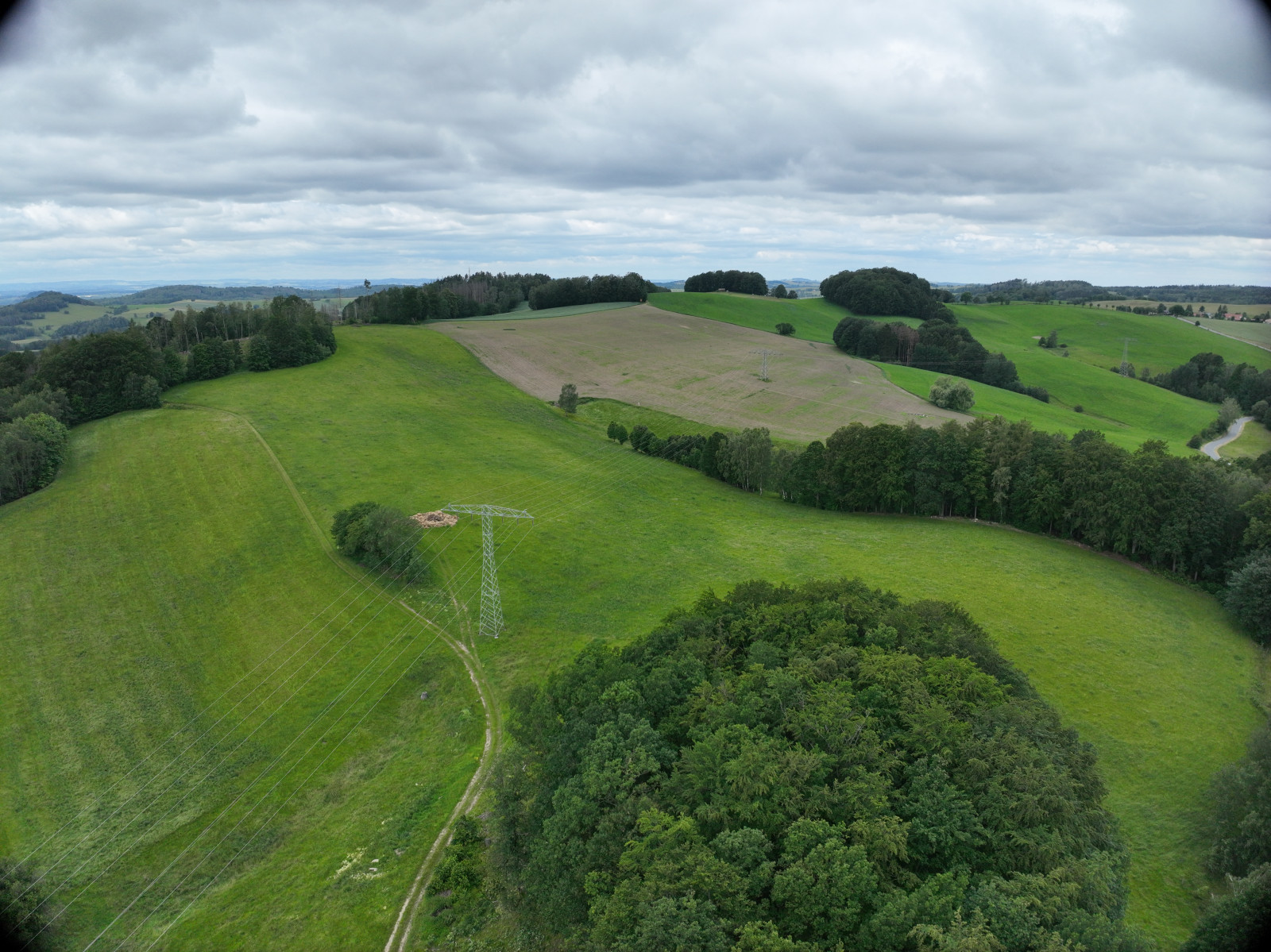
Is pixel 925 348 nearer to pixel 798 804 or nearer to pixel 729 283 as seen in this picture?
pixel 729 283

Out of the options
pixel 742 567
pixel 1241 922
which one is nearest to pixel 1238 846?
pixel 1241 922

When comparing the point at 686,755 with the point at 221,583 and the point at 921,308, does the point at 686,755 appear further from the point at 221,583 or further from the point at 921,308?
the point at 921,308

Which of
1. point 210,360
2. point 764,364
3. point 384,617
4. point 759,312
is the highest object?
point 759,312

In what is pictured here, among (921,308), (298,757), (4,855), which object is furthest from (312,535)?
(921,308)

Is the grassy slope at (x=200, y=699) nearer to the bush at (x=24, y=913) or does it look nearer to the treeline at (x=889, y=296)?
the bush at (x=24, y=913)

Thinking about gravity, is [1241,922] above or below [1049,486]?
below

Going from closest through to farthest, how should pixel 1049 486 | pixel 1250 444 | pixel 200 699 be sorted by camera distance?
1. pixel 200 699
2. pixel 1049 486
3. pixel 1250 444
